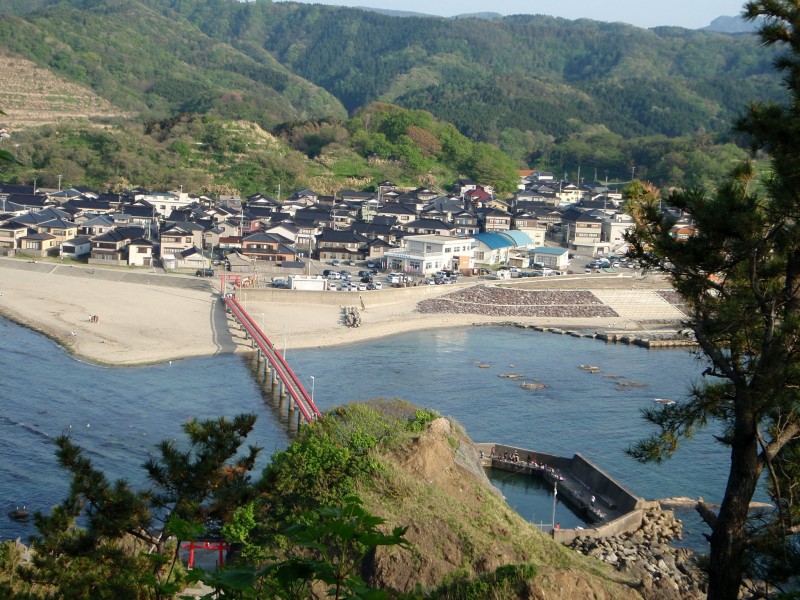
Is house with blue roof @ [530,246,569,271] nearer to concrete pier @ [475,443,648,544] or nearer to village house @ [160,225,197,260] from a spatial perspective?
village house @ [160,225,197,260]

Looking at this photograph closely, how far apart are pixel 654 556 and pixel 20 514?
19.4 feet

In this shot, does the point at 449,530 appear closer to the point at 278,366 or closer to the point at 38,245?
the point at 278,366

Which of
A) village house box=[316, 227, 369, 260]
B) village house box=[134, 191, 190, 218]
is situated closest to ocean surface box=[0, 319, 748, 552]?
village house box=[316, 227, 369, 260]

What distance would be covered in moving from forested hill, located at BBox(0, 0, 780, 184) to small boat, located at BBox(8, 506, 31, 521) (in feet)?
107

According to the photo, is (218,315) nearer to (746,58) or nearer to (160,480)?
(160,480)

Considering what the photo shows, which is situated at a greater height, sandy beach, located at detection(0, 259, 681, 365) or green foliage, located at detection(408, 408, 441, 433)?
green foliage, located at detection(408, 408, 441, 433)

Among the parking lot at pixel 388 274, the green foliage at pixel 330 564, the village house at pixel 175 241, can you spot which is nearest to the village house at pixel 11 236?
the village house at pixel 175 241

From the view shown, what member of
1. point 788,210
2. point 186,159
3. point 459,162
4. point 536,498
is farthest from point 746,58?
point 788,210

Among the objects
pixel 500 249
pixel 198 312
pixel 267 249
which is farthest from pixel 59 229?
pixel 500 249

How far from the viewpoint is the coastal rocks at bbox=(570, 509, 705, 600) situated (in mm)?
8373

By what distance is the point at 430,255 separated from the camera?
81.0 feet

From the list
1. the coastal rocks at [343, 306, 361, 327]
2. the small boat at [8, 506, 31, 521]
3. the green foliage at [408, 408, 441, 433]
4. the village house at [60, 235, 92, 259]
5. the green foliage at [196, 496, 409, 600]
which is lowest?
the coastal rocks at [343, 306, 361, 327]

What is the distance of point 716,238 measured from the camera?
152 inches

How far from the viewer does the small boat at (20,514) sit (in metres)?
9.06
